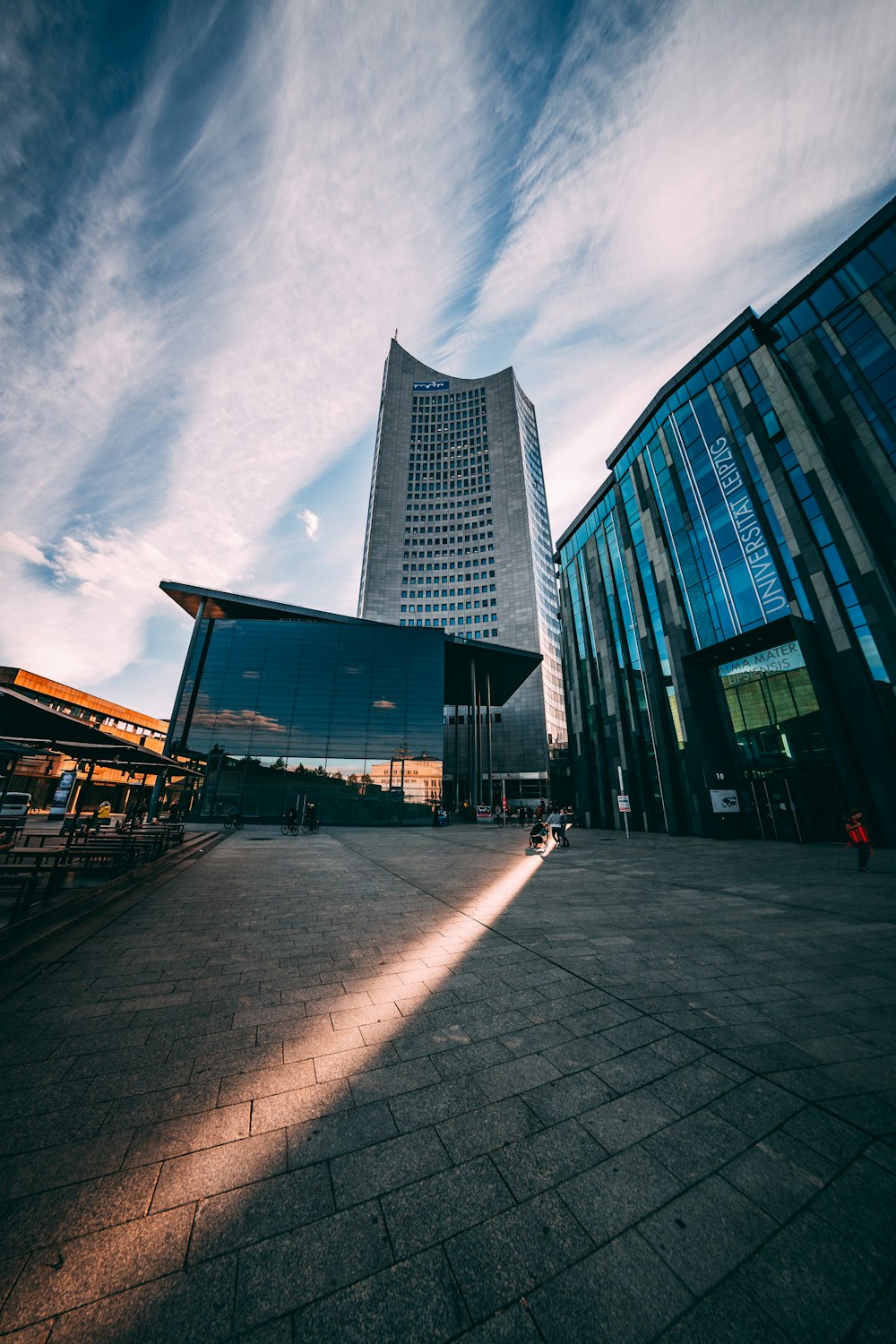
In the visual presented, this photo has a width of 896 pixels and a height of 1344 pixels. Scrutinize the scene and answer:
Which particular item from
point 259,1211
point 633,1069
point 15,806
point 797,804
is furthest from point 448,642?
point 259,1211

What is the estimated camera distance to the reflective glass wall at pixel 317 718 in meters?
34.7

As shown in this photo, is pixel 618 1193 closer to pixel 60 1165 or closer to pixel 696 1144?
pixel 696 1144

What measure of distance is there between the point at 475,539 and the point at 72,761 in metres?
65.2

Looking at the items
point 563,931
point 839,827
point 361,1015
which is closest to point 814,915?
point 563,931

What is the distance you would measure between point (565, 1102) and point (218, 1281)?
6.78ft

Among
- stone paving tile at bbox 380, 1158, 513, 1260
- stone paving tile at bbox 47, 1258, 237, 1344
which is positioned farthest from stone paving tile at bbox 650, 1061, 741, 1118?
stone paving tile at bbox 47, 1258, 237, 1344

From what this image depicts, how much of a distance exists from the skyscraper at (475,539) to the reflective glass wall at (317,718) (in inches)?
1119

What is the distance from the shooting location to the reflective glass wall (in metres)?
34.7

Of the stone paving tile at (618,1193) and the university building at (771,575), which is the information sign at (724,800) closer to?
the university building at (771,575)

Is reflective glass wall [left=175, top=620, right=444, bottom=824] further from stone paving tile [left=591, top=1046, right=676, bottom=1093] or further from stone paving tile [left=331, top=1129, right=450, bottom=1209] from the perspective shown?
stone paving tile [left=331, top=1129, right=450, bottom=1209]

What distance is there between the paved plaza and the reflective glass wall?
3000 cm

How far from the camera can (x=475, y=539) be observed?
78.1 meters

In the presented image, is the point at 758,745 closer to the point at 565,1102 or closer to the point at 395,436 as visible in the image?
the point at 565,1102

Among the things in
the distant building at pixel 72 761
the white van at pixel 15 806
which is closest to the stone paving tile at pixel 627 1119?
the white van at pixel 15 806
